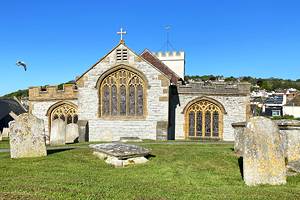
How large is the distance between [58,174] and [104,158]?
2.67 meters

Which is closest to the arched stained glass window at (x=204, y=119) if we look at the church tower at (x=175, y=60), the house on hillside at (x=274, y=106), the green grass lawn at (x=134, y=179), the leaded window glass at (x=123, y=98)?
the leaded window glass at (x=123, y=98)

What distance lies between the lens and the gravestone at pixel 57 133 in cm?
1866

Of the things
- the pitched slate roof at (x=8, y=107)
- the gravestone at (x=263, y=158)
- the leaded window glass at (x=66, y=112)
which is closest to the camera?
the gravestone at (x=263, y=158)

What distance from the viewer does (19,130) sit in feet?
39.1

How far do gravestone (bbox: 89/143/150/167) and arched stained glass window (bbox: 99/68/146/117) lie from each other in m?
12.5

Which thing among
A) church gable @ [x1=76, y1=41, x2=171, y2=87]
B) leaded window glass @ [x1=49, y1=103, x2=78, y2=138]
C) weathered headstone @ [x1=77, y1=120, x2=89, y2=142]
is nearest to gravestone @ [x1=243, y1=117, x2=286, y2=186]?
church gable @ [x1=76, y1=41, x2=171, y2=87]

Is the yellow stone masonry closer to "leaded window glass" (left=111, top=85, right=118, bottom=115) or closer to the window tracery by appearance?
the window tracery

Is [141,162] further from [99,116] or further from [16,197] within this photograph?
[99,116]

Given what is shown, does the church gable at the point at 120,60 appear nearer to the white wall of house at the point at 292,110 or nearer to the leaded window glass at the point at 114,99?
the leaded window glass at the point at 114,99

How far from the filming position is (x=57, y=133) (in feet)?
61.1

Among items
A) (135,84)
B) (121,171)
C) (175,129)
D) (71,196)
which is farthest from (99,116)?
(71,196)

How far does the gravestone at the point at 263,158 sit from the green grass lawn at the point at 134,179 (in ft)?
1.00

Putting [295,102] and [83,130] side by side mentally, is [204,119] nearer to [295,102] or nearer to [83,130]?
[83,130]

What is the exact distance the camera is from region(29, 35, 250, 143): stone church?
24203mm
